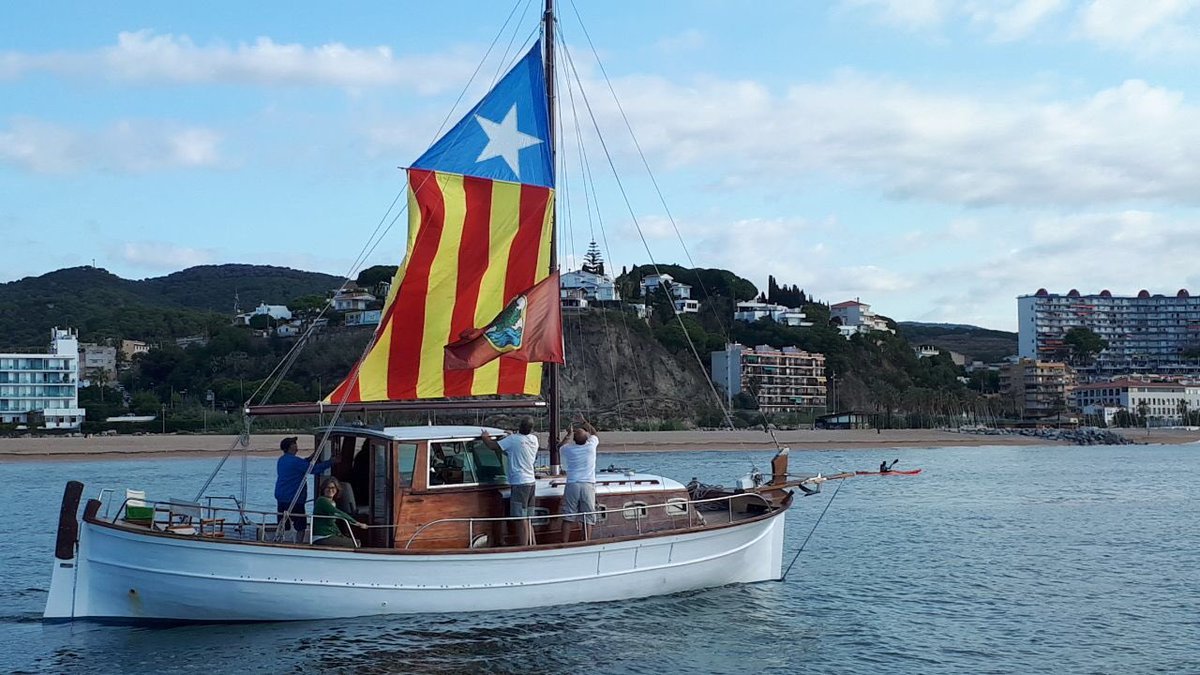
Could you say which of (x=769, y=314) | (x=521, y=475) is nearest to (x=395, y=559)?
(x=521, y=475)

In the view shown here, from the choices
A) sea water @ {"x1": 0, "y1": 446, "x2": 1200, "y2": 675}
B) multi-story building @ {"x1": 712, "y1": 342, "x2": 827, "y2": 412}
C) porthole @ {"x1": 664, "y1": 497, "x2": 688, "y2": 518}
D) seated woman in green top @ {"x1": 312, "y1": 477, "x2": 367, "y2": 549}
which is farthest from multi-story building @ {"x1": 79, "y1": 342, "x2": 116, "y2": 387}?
porthole @ {"x1": 664, "y1": 497, "x2": 688, "y2": 518}

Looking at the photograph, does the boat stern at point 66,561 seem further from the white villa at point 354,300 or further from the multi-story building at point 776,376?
the white villa at point 354,300

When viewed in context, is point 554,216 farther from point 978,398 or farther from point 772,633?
point 978,398

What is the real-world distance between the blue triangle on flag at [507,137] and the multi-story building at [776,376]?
11074 cm

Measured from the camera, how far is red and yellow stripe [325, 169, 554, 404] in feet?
59.5

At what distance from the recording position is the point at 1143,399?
156 m

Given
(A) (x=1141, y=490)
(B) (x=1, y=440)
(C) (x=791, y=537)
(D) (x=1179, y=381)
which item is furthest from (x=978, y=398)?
(C) (x=791, y=537)

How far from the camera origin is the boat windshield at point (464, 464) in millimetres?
17156

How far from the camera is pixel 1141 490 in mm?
47656

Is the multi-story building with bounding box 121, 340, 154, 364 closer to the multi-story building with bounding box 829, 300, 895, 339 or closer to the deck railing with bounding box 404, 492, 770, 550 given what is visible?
the multi-story building with bounding box 829, 300, 895, 339

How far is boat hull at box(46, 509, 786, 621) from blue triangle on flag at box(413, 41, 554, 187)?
6.28 meters

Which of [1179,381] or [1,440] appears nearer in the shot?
[1,440]

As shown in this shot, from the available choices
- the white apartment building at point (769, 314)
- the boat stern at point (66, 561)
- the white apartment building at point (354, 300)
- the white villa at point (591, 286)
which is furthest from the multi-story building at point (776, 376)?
the boat stern at point (66, 561)

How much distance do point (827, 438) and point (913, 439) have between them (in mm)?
13059
